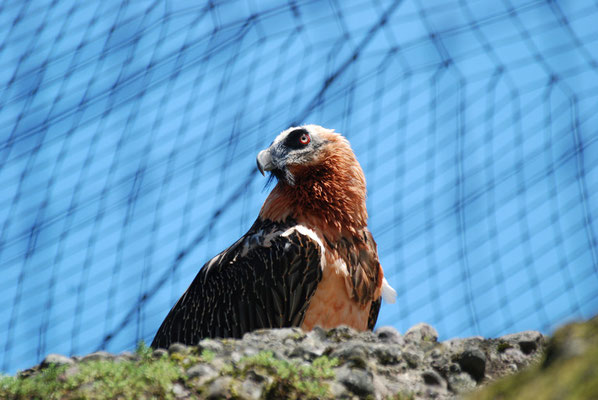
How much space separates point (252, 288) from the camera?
671 centimetres

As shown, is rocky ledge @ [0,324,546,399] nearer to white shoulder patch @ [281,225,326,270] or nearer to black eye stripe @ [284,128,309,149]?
white shoulder patch @ [281,225,326,270]

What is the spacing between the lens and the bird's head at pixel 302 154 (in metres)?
7.31

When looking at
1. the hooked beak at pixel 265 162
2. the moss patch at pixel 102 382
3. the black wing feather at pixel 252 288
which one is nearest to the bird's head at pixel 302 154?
the hooked beak at pixel 265 162

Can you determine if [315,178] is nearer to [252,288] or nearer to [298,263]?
[298,263]

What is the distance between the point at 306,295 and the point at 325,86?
248 centimetres

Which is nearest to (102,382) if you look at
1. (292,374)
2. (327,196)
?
(292,374)

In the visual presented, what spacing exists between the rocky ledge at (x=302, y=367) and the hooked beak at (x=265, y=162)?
98.4 inches

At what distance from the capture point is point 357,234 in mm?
6965

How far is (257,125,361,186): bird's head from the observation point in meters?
Answer: 7.31

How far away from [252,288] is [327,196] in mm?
1087

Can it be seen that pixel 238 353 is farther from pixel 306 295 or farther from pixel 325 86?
pixel 325 86

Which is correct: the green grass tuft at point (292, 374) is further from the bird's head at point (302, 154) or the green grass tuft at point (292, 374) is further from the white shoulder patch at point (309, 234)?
the bird's head at point (302, 154)

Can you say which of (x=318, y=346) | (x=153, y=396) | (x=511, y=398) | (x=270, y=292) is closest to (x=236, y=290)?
(x=270, y=292)

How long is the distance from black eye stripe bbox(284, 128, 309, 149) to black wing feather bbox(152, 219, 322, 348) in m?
0.84
